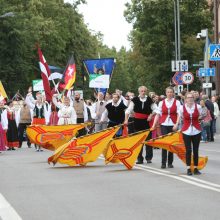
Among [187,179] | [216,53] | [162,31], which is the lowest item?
[187,179]

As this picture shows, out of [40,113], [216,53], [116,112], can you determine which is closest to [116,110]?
[116,112]

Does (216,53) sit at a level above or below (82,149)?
above

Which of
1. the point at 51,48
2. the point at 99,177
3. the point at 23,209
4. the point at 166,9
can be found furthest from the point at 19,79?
the point at 23,209

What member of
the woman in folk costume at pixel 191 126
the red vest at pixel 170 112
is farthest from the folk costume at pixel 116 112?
the woman in folk costume at pixel 191 126

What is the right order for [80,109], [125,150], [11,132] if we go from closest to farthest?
[125,150], [80,109], [11,132]

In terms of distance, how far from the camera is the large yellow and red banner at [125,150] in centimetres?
1644

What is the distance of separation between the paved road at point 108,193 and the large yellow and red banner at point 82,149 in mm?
213

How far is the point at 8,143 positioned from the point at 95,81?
3873mm

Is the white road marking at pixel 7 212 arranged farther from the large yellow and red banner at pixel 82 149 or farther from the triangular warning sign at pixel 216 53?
the triangular warning sign at pixel 216 53

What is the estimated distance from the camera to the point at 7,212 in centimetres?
1010

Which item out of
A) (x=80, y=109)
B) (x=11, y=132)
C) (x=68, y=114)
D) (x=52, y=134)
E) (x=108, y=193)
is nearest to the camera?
(x=108, y=193)

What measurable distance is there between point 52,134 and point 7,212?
9984 mm

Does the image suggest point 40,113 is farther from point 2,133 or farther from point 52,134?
point 52,134

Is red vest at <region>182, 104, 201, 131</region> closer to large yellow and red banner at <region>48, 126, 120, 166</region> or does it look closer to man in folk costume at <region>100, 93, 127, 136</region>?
large yellow and red banner at <region>48, 126, 120, 166</region>
